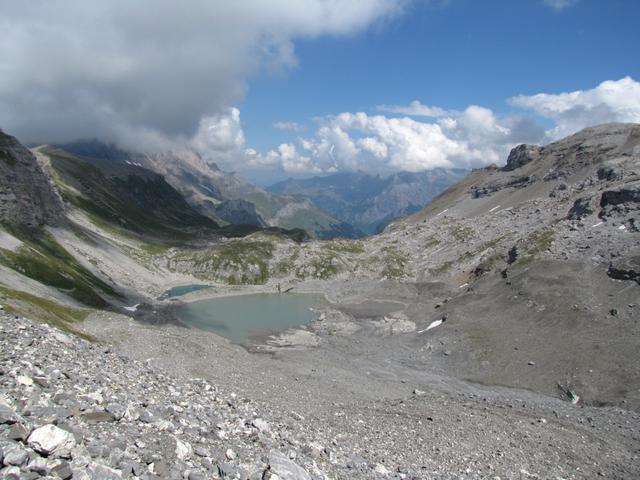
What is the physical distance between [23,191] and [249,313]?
77.3 meters

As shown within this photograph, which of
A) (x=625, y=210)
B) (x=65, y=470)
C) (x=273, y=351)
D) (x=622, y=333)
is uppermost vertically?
(x=625, y=210)

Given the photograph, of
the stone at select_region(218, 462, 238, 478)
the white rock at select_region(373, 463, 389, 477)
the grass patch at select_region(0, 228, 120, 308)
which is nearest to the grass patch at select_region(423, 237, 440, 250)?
the grass patch at select_region(0, 228, 120, 308)

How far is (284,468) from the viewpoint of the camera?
70.4 ft

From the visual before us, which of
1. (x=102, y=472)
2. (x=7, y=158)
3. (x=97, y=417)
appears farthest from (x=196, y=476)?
(x=7, y=158)

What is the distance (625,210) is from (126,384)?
12854 centimetres

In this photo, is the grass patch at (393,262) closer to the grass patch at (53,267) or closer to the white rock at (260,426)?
the grass patch at (53,267)

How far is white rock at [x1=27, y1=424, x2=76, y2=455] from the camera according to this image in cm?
1452

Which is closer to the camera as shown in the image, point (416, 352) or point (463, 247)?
point (416, 352)

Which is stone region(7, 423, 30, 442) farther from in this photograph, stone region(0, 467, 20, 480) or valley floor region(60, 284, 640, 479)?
valley floor region(60, 284, 640, 479)

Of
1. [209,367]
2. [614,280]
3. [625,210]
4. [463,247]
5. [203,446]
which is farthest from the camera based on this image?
Result: [463,247]

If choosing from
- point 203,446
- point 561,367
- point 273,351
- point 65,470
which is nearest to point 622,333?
point 561,367

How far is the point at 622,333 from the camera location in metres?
72.8

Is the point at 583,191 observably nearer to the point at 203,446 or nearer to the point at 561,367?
the point at 561,367

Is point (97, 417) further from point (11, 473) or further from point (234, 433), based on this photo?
point (234, 433)
